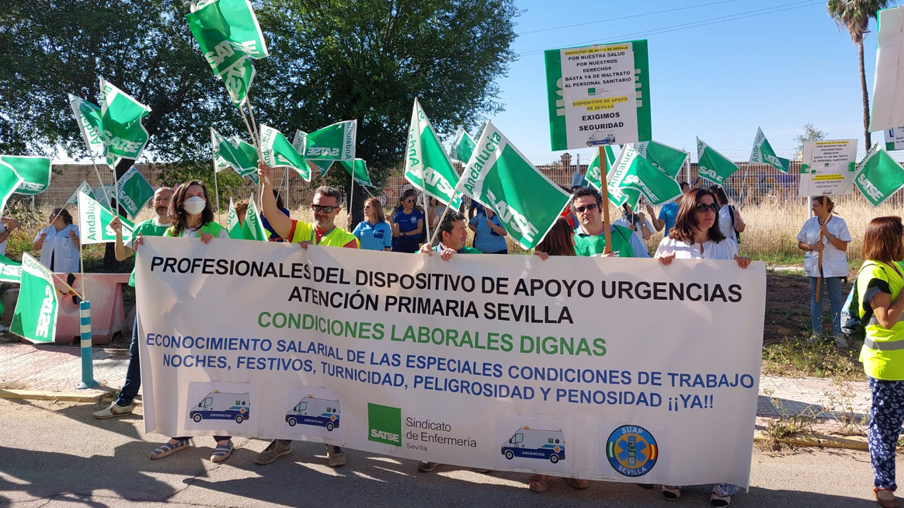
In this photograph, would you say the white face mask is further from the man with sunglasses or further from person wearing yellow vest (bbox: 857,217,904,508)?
person wearing yellow vest (bbox: 857,217,904,508)

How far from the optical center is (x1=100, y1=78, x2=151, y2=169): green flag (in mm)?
6359

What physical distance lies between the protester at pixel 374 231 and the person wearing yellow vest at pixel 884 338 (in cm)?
525

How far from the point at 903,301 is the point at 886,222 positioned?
492 millimetres

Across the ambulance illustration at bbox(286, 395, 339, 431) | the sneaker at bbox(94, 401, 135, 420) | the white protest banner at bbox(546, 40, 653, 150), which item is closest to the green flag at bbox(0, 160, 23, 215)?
the sneaker at bbox(94, 401, 135, 420)

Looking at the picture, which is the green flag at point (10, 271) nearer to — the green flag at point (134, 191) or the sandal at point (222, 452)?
the sandal at point (222, 452)

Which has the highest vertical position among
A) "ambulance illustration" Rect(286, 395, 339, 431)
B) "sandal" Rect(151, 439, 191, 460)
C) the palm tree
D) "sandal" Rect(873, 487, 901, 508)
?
the palm tree

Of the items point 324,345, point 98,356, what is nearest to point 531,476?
point 324,345

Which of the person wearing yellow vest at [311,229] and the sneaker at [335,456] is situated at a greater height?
the person wearing yellow vest at [311,229]

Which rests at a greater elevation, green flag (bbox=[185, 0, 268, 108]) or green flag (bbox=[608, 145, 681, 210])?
green flag (bbox=[185, 0, 268, 108])

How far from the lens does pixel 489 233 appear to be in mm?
9281

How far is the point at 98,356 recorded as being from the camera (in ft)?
26.7

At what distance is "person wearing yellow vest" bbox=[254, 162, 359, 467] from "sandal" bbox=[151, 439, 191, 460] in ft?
2.06

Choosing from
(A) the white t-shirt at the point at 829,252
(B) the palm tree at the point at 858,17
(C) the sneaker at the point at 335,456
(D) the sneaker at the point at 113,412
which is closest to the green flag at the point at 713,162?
(A) the white t-shirt at the point at 829,252

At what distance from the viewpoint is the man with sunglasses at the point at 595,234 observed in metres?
4.92
